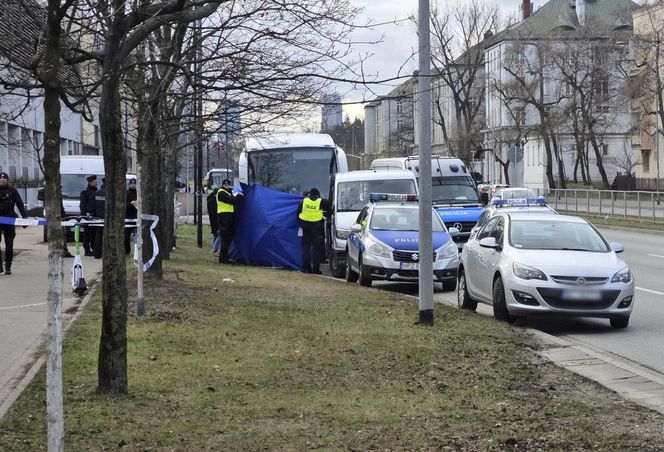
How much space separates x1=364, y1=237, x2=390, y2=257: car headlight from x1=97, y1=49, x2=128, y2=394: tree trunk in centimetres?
1104

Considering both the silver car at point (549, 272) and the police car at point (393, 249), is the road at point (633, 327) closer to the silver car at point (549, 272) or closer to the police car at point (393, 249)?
the silver car at point (549, 272)

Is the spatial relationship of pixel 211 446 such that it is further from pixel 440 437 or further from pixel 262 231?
pixel 262 231

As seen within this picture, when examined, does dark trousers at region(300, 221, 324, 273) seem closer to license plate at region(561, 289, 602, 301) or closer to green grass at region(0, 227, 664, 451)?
green grass at region(0, 227, 664, 451)

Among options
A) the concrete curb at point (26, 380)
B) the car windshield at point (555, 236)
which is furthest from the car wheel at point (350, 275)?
the concrete curb at point (26, 380)

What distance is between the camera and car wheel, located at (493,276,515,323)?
13291 millimetres

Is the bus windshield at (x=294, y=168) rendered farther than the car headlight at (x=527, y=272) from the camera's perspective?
Yes

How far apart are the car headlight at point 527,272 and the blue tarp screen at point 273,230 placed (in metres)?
10.4

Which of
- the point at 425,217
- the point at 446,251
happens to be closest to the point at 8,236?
the point at 446,251

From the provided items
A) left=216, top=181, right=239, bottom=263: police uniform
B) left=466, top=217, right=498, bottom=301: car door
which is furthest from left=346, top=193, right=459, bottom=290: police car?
left=216, top=181, right=239, bottom=263: police uniform

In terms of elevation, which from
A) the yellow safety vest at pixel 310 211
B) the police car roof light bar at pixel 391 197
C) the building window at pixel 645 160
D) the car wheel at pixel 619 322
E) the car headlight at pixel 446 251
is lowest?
the car wheel at pixel 619 322

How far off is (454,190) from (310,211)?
6.09 m

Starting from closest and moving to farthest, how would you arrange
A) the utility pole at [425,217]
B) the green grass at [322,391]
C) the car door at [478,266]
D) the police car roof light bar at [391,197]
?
1. the green grass at [322,391]
2. the utility pole at [425,217]
3. the car door at [478,266]
4. the police car roof light bar at [391,197]

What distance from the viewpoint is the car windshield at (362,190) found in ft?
75.0

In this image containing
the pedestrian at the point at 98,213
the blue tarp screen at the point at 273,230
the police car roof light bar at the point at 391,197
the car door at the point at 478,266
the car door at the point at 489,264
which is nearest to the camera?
the car door at the point at 489,264
